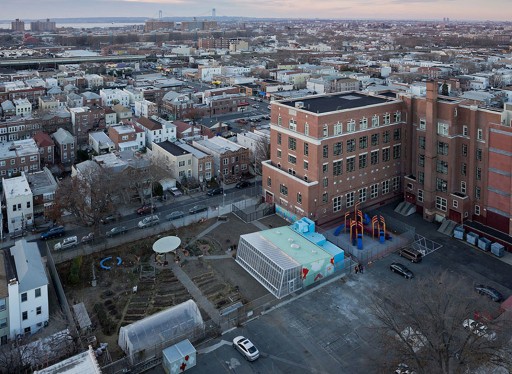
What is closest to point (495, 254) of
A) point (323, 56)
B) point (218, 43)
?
point (323, 56)

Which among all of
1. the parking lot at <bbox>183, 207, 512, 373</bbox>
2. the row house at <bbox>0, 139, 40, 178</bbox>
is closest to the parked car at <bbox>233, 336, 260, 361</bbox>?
the parking lot at <bbox>183, 207, 512, 373</bbox>

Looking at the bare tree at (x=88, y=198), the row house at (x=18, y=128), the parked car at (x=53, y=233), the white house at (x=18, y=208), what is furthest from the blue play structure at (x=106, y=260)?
the row house at (x=18, y=128)

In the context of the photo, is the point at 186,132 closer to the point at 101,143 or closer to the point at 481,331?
the point at 101,143

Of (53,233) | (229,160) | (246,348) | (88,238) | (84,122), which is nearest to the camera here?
(246,348)

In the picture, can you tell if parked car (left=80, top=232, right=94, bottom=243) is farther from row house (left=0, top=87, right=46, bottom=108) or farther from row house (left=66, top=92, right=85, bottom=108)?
row house (left=0, top=87, right=46, bottom=108)

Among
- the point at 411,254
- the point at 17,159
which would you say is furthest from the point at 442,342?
the point at 17,159

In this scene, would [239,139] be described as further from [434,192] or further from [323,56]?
[323,56]
